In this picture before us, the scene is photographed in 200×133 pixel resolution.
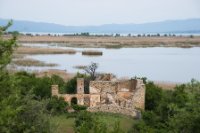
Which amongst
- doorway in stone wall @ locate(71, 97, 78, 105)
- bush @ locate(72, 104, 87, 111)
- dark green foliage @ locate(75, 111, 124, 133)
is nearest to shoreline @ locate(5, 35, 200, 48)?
doorway in stone wall @ locate(71, 97, 78, 105)

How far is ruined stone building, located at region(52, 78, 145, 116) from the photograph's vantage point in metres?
34.1

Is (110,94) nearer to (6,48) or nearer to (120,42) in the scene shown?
(6,48)

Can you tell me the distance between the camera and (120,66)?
67312 millimetres

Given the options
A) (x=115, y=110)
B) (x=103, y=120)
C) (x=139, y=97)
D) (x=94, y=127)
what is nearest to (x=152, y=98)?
(x=139, y=97)

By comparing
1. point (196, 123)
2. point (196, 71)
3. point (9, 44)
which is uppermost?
point (9, 44)

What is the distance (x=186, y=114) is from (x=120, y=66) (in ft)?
175

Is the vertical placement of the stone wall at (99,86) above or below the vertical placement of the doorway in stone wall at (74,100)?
above

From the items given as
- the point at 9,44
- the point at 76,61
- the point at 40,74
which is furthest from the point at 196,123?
the point at 76,61

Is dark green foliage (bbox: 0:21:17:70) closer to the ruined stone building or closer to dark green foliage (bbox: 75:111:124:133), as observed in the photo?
dark green foliage (bbox: 75:111:124:133)

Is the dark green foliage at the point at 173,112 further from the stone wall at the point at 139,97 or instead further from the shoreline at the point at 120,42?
the shoreline at the point at 120,42

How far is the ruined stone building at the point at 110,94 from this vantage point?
34.1 meters

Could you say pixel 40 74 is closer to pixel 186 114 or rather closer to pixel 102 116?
pixel 102 116

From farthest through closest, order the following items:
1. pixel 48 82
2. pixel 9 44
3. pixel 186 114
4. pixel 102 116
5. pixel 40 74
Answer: pixel 40 74 → pixel 48 82 → pixel 102 116 → pixel 186 114 → pixel 9 44

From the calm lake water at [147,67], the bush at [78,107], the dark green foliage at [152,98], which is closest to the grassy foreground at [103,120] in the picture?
the bush at [78,107]
